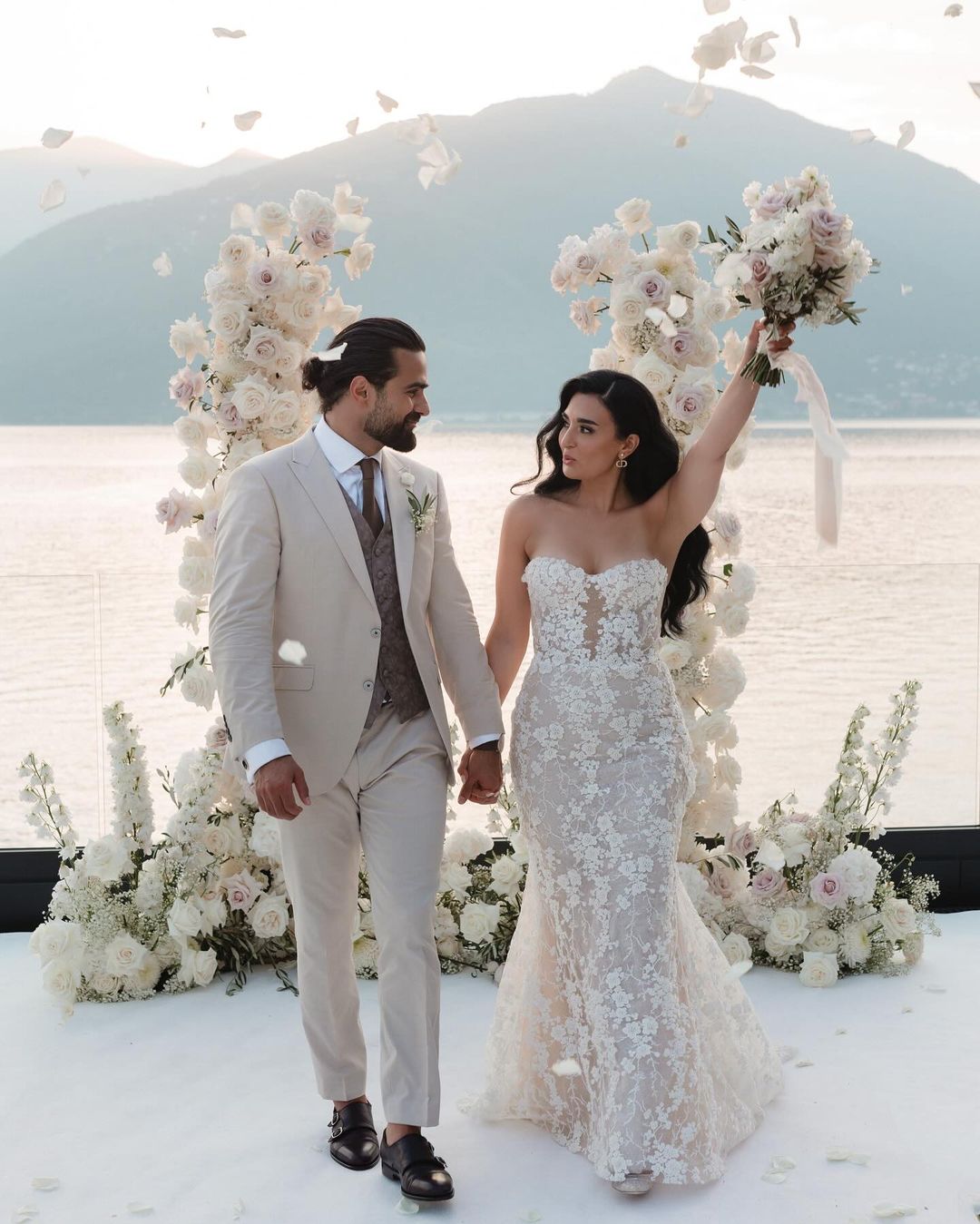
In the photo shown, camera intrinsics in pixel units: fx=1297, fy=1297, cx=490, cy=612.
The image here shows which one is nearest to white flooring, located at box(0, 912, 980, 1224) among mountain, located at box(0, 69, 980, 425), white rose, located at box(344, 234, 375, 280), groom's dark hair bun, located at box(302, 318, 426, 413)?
groom's dark hair bun, located at box(302, 318, 426, 413)

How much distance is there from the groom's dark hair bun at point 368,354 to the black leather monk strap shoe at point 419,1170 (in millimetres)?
1502

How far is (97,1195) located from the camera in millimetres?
2602

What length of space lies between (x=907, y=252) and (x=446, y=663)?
91.8 ft

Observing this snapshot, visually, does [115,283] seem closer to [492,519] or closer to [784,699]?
[492,519]

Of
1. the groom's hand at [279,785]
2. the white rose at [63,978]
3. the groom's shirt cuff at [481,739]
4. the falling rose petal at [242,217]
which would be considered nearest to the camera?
the groom's hand at [279,785]

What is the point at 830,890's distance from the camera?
3.87 meters

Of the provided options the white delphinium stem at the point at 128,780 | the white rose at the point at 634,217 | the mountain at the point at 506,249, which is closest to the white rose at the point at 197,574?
the white delphinium stem at the point at 128,780

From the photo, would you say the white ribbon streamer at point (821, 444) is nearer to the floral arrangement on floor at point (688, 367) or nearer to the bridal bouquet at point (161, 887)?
the floral arrangement on floor at point (688, 367)

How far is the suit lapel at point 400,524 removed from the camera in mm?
2604

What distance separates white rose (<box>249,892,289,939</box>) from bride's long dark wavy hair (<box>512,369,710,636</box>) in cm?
148

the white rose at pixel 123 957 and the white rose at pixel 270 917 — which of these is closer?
the white rose at pixel 123 957

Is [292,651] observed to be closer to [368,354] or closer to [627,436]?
[368,354]

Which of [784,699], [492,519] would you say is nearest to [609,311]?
[784,699]

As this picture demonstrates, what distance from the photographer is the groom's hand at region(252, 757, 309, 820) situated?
2.41 metres
